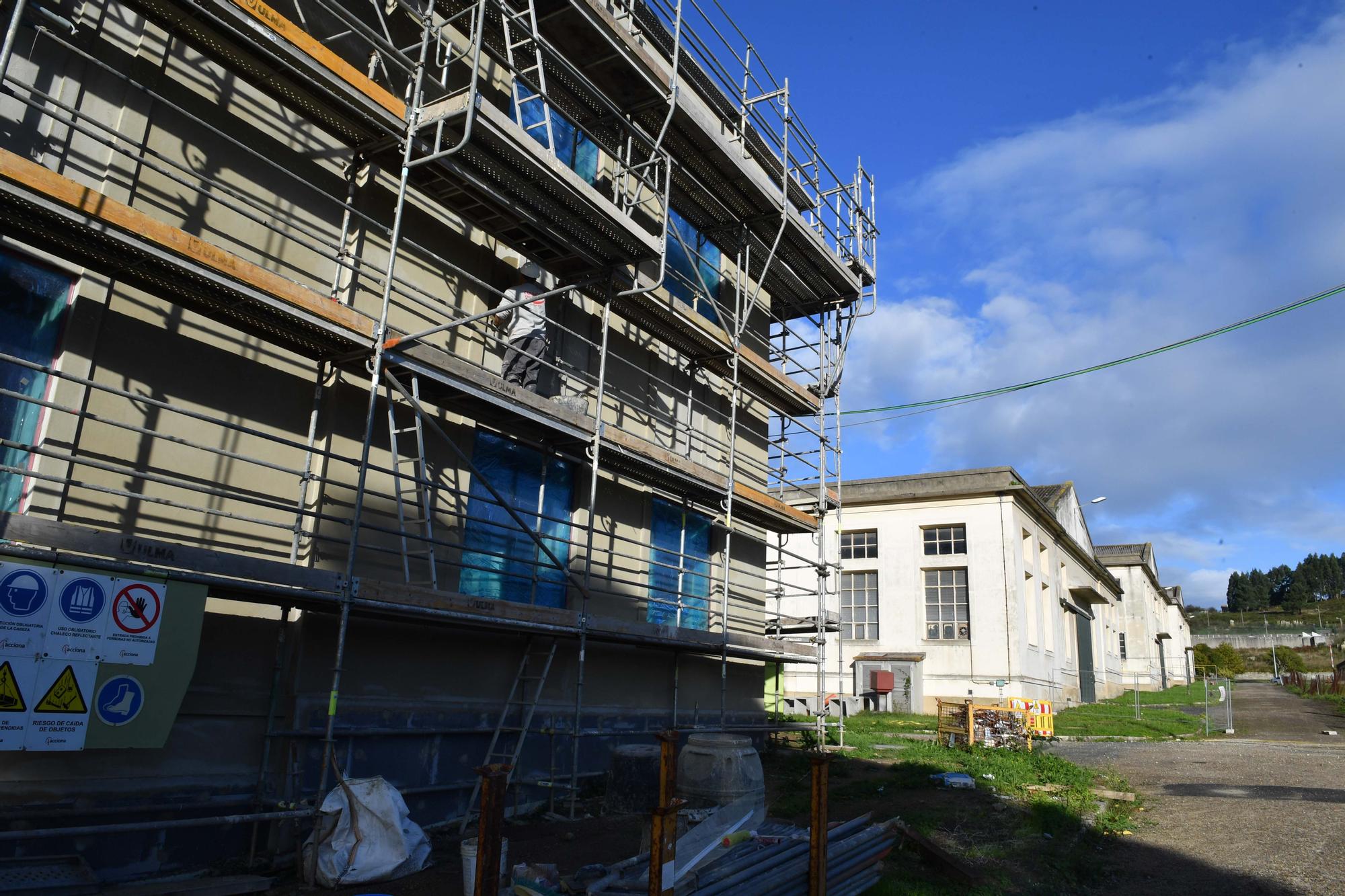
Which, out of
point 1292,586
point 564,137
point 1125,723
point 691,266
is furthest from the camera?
point 1292,586

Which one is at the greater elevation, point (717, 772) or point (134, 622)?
point (134, 622)

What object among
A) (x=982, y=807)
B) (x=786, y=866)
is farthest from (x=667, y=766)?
(x=982, y=807)

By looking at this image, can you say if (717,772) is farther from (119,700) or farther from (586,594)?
(119,700)

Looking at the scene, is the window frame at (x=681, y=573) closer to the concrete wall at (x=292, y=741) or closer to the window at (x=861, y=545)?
the concrete wall at (x=292, y=741)

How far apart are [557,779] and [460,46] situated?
844cm

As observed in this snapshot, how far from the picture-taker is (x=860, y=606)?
30.9 metres

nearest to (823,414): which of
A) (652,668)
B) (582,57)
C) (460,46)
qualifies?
(652,668)

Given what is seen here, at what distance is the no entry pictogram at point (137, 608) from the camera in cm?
587

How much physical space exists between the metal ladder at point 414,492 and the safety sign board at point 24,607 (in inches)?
110

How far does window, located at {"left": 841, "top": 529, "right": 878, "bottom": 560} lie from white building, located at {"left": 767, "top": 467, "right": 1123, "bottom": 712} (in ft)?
0.11

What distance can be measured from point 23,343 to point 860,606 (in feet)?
91.2

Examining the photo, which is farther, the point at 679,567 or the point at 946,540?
the point at 946,540

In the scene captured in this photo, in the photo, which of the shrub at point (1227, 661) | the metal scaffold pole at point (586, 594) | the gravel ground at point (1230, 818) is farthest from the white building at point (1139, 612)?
the metal scaffold pole at point (586, 594)

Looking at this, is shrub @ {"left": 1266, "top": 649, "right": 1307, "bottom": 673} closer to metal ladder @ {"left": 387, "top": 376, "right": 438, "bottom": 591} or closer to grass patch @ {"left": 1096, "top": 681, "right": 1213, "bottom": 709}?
grass patch @ {"left": 1096, "top": 681, "right": 1213, "bottom": 709}
